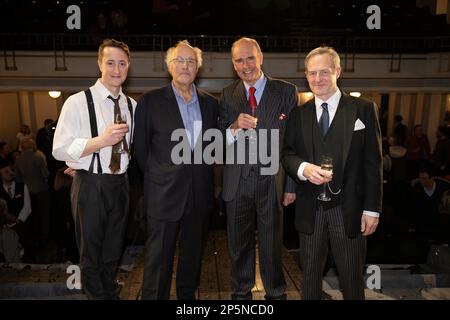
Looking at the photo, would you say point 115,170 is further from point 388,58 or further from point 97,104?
point 388,58

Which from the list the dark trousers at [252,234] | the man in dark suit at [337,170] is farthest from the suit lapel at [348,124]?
the dark trousers at [252,234]

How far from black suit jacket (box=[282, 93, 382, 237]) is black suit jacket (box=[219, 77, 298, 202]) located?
272 millimetres

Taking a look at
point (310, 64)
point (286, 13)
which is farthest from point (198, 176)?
point (286, 13)

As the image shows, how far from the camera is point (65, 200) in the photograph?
5773mm

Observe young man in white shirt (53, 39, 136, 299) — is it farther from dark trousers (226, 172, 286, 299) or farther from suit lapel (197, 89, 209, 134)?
dark trousers (226, 172, 286, 299)

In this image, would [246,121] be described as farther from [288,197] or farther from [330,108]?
[288,197]

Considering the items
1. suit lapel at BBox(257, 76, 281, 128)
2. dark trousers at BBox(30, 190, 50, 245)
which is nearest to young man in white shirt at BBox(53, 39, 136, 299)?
suit lapel at BBox(257, 76, 281, 128)

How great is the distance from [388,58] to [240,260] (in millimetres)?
9276

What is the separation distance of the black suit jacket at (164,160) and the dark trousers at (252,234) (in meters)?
0.30

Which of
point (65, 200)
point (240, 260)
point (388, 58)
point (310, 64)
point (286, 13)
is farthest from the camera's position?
point (286, 13)

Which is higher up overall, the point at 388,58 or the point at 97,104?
the point at 388,58

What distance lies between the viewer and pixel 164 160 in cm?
261

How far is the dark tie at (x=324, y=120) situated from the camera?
7.93 feet

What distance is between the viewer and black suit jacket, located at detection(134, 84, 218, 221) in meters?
2.60
